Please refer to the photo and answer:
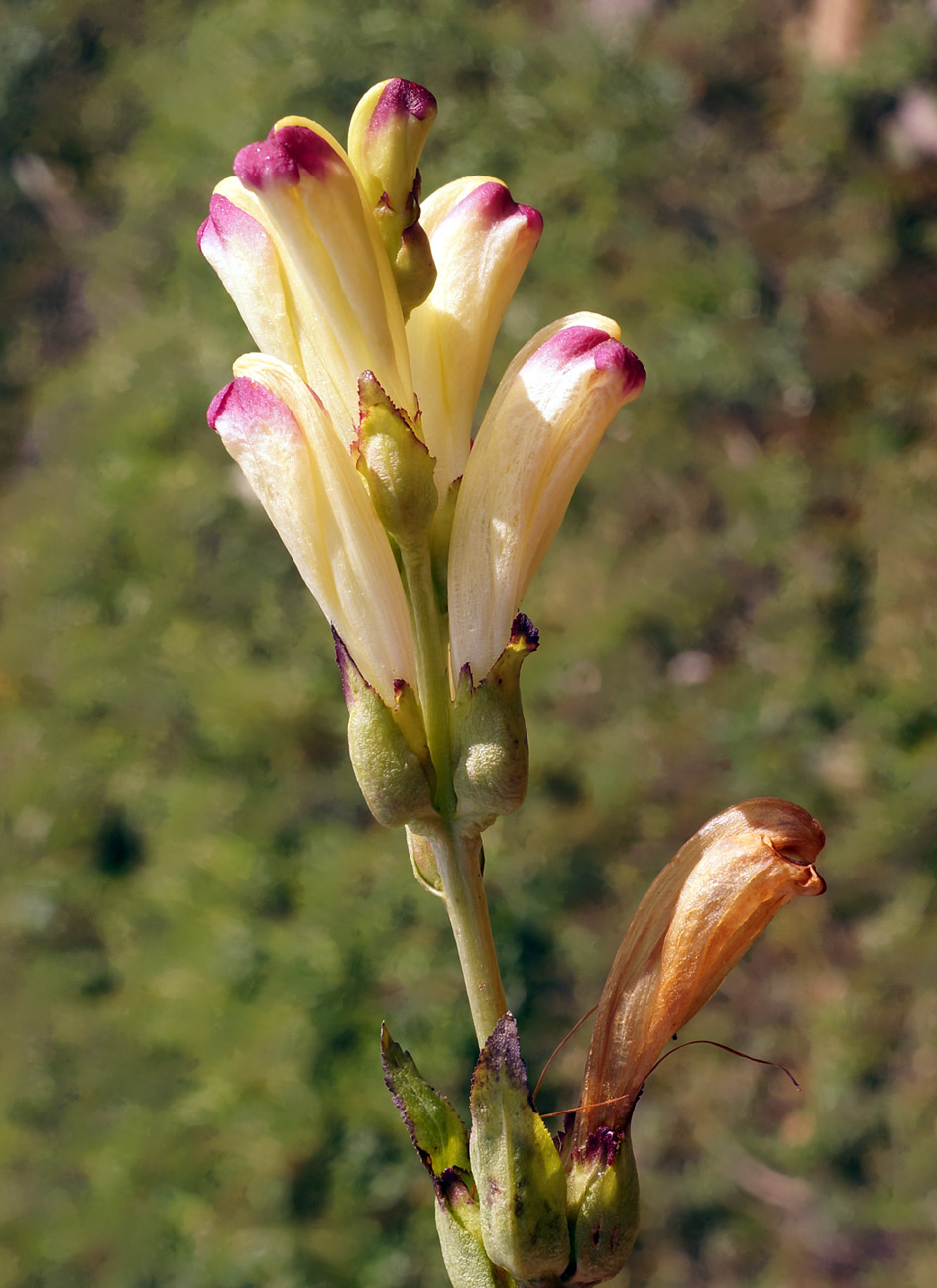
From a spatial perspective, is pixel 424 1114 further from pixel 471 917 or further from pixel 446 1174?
pixel 471 917

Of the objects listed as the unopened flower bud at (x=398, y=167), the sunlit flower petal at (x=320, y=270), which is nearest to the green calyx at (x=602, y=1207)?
the sunlit flower petal at (x=320, y=270)

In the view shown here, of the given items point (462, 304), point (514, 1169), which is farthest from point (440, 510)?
point (514, 1169)

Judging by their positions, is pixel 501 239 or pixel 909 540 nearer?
pixel 501 239

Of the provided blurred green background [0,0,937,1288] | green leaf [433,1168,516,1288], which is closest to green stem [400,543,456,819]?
green leaf [433,1168,516,1288]

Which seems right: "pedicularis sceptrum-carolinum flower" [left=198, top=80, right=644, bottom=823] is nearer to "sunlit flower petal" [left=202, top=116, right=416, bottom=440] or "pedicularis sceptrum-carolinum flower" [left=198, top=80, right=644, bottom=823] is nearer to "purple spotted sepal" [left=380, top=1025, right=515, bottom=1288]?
"sunlit flower petal" [left=202, top=116, right=416, bottom=440]

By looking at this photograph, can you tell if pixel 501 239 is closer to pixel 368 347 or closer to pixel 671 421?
pixel 368 347

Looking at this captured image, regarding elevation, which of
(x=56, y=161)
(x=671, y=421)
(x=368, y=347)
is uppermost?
(x=56, y=161)

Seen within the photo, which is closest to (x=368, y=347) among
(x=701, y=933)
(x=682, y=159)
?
(x=701, y=933)
